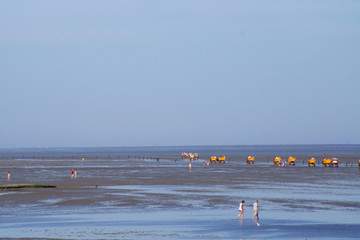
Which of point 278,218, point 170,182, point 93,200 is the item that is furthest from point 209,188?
point 278,218

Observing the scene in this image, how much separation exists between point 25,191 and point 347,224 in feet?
106

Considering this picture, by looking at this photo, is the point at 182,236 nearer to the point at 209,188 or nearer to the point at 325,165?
the point at 209,188

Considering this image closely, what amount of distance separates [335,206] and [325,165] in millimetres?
68516

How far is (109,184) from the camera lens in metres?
66.4

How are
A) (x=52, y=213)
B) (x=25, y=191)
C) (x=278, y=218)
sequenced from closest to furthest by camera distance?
(x=278, y=218) < (x=52, y=213) < (x=25, y=191)

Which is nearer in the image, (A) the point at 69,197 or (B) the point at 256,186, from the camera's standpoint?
(A) the point at 69,197

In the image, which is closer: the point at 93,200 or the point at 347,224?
the point at 347,224

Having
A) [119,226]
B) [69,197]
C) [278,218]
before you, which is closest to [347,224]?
[278,218]

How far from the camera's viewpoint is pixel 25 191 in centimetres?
5625

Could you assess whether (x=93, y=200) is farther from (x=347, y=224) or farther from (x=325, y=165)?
(x=325, y=165)

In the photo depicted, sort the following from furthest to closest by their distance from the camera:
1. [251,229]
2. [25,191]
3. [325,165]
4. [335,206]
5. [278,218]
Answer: [325,165] → [25,191] → [335,206] → [278,218] → [251,229]

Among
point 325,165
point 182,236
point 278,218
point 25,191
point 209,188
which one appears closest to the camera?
point 182,236

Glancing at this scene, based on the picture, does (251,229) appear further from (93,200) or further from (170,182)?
(170,182)

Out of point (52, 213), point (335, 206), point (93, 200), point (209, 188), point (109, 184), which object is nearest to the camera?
point (52, 213)
